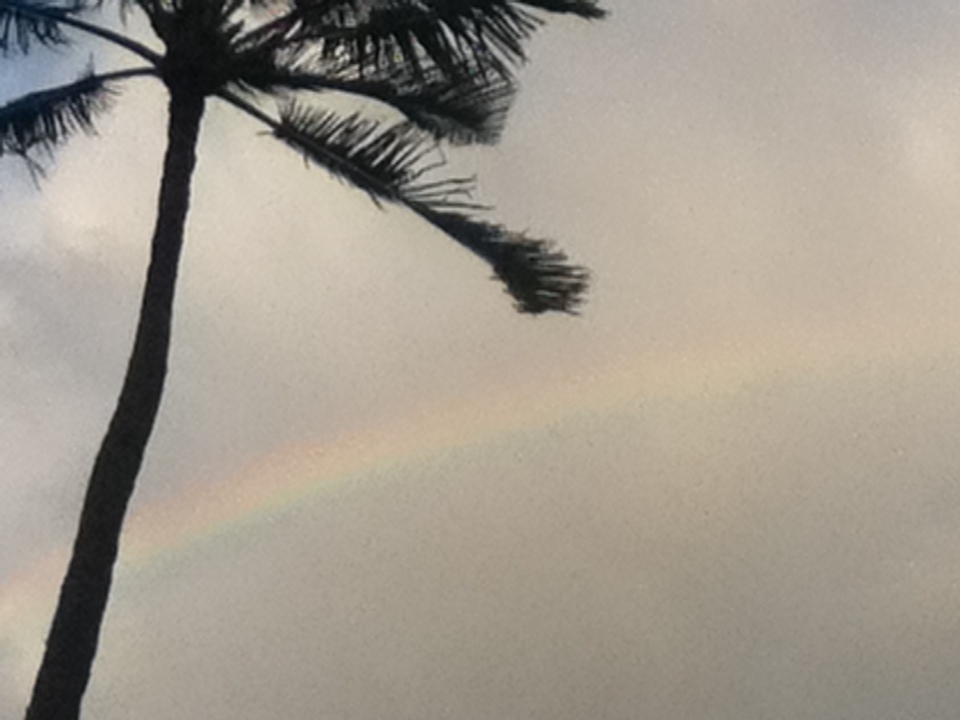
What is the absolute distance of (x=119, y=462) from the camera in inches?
371

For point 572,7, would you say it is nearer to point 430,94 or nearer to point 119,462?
point 430,94

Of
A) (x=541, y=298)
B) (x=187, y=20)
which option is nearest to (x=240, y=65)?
(x=187, y=20)

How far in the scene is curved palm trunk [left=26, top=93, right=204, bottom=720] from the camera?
884cm

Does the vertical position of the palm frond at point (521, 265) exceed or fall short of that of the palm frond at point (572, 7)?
it falls short

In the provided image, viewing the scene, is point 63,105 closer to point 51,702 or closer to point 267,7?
point 267,7

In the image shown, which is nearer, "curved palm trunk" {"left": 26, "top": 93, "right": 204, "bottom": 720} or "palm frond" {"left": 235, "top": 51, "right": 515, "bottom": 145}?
"curved palm trunk" {"left": 26, "top": 93, "right": 204, "bottom": 720}

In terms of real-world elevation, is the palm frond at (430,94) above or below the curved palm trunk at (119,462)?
above

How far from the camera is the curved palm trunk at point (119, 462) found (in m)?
8.84

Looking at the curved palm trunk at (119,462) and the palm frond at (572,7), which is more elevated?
the palm frond at (572,7)

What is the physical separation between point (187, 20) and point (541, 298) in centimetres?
324

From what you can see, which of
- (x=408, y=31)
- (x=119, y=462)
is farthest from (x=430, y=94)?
(x=119, y=462)

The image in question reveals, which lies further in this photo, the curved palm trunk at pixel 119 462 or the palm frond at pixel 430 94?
the palm frond at pixel 430 94

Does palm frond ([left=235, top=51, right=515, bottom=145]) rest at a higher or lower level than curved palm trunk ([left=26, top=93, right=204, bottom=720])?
higher

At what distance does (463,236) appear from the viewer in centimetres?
1106
